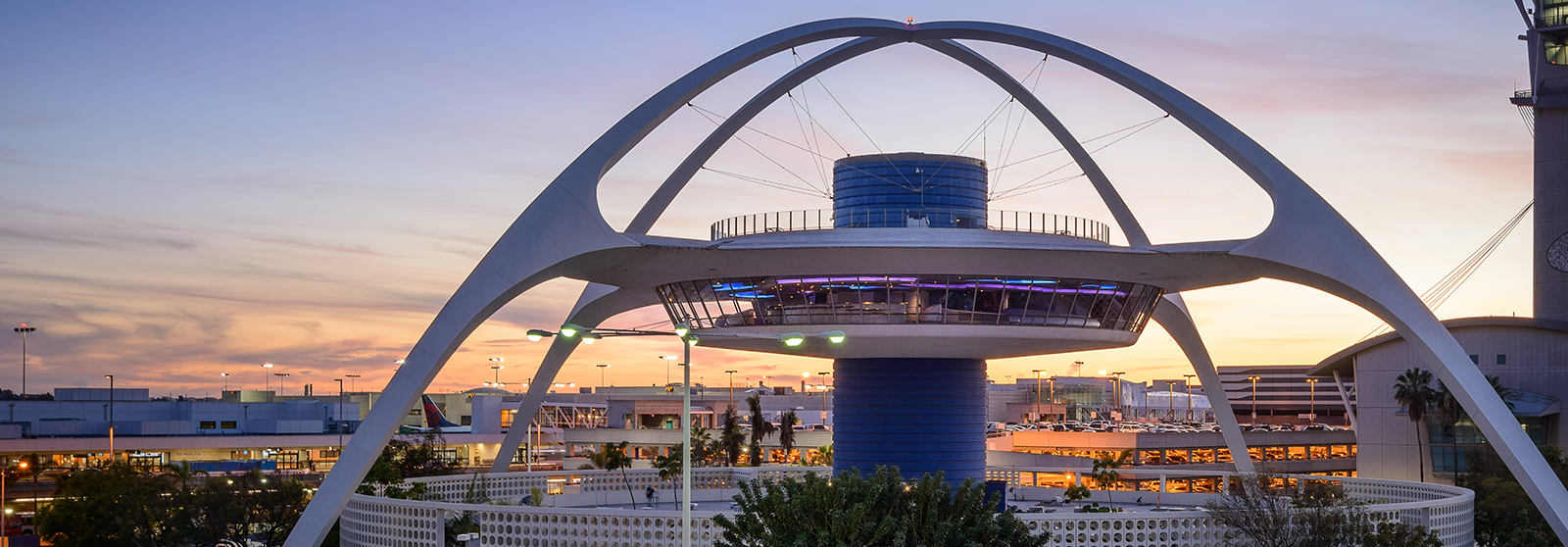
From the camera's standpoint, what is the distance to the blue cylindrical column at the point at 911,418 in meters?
50.2

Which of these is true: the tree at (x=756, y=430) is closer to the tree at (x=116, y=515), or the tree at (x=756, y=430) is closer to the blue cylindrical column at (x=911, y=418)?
the blue cylindrical column at (x=911, y=418)

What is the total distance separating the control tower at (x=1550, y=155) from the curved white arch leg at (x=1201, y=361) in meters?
29.9

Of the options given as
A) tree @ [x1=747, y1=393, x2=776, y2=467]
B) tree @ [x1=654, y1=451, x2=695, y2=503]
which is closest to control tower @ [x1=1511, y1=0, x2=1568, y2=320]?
tree @ [x1=747, y1=393, x2=776, y2=467]

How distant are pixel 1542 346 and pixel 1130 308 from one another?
39.7 metres

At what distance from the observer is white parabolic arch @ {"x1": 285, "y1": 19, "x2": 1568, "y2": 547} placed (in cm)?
4181

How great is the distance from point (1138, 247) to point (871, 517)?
2210cm

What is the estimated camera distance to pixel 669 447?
382 ft

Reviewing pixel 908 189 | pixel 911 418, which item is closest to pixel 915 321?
pixel 911 418

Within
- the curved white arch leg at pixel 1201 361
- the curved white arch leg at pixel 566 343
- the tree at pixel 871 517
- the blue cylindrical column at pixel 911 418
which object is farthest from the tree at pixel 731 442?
the tree at pixel 871 517

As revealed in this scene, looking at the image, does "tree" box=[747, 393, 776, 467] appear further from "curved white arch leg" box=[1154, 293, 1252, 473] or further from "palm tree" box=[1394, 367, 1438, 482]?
"palm tree" box=[1394, 367, 1438, 482]

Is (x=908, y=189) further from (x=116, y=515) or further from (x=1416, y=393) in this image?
(x=1416, y=393)

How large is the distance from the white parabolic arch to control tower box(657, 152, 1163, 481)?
160 inches

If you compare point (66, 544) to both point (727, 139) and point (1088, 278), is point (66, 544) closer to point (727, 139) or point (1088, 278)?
point (727, 139)

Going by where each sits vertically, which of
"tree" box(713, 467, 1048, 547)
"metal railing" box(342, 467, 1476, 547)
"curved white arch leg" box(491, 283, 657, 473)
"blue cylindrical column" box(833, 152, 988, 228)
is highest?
"blue cylindrical column" box(833, 152, 988, 228)
